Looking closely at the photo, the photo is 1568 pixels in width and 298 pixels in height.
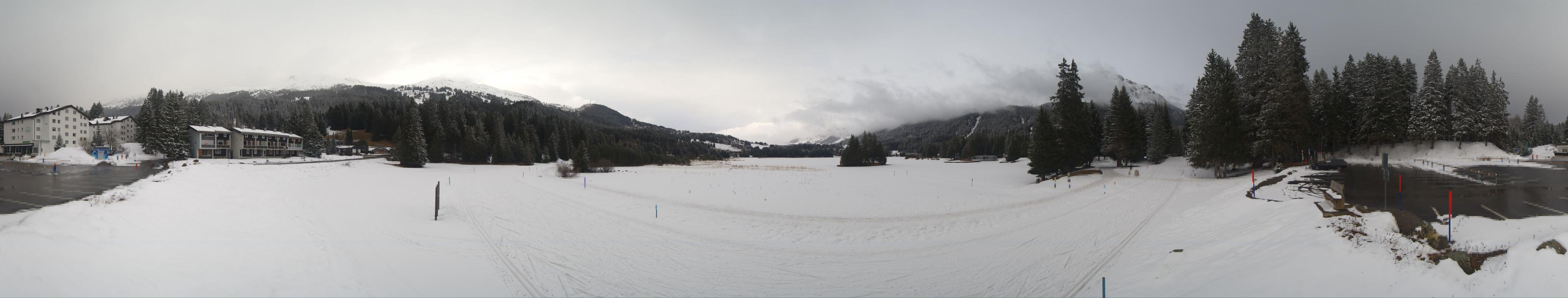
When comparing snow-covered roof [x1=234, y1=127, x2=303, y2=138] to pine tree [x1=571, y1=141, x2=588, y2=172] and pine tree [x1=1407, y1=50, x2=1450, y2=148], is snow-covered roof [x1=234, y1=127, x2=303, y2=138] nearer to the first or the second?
pine tree [x1=571, y1=141, x2=588, y2=172]

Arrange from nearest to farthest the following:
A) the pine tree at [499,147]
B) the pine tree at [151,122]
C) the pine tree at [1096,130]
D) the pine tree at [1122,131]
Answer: the pine tree at [151,122], the pine tree at [1122,131], the pine tree at [1096,130], the pine tree at [499,147]

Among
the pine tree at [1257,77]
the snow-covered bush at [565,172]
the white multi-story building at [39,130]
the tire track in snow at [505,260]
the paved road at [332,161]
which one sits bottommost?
the tire track in snow at [505,260]

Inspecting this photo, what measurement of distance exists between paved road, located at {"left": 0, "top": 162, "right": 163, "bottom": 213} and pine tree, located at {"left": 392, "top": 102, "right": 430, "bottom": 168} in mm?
37532

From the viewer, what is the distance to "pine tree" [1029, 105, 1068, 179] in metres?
35.6

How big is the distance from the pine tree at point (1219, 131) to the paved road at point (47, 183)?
45.3 meters

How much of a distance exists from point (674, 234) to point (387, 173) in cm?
4064

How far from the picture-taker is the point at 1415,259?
22.6ft

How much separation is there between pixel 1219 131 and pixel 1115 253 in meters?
27.6

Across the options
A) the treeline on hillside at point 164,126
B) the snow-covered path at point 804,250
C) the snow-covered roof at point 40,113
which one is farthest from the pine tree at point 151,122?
the snow-covered path at point 804,250

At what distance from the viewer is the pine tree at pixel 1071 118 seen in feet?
120

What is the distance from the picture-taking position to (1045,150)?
117ft

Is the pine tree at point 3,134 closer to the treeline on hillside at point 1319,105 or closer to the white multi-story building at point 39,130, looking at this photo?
the white multi-story building at point 39,130

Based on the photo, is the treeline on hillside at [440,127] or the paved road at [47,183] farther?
the treeline on hillside at [440,127]

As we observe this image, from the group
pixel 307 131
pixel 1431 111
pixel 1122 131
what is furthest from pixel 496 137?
pixel 1431 111
